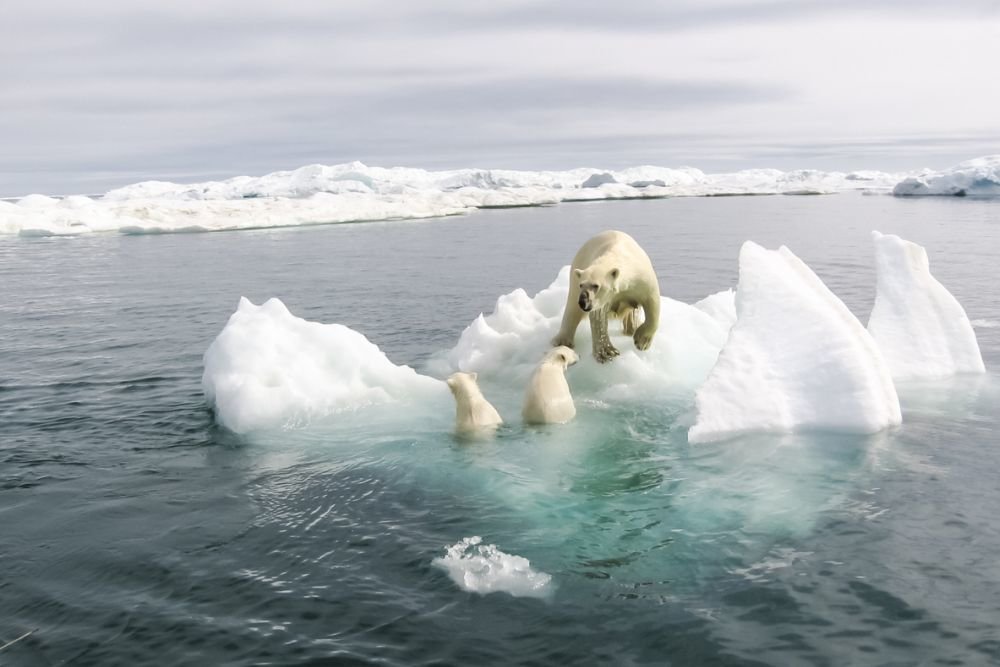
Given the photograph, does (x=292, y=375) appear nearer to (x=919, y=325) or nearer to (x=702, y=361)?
(x=702, y=361)

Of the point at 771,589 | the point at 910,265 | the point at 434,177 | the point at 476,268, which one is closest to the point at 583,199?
the point at 434,177

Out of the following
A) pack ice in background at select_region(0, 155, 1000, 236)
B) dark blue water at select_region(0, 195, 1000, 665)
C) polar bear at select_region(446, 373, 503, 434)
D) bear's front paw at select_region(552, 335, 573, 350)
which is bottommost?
dark blue water at select_region(0, 195, 1000, 665)

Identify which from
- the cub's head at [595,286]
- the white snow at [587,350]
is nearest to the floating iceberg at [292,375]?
the white snow at [587,350]

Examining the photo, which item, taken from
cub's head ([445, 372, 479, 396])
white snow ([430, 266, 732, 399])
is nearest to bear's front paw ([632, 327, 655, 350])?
white snow ([430, 266, 732, 399])

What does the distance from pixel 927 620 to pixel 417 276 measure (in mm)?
24295

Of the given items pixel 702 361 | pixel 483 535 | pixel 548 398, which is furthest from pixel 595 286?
pixel 483 535

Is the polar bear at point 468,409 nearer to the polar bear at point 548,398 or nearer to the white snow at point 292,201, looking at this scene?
the polar bear at point 548,398

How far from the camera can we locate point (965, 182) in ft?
260

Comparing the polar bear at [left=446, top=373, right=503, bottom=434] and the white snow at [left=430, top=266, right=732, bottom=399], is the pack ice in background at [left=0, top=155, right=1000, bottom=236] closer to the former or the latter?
the white snow at [left=430, top=266, right=732, bottom=399]

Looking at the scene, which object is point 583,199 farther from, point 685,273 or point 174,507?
point 174,507

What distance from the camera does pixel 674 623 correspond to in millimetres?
5430

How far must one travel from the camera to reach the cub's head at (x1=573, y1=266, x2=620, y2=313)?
31.8 feet

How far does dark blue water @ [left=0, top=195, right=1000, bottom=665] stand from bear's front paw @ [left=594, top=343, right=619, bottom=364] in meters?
1.32

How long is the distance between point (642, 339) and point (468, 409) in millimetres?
3516
